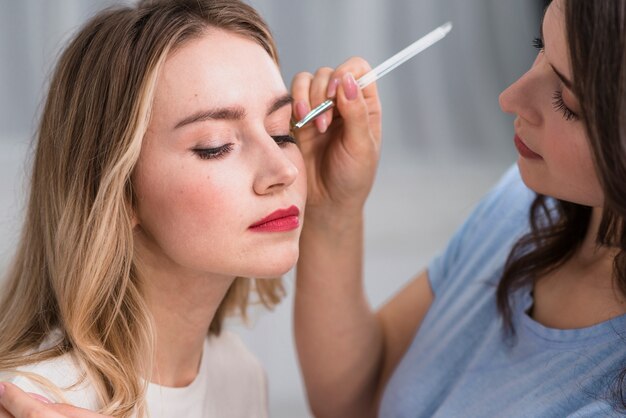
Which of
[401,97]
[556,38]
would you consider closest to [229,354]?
[556,38]

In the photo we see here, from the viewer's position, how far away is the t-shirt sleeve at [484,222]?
141cm

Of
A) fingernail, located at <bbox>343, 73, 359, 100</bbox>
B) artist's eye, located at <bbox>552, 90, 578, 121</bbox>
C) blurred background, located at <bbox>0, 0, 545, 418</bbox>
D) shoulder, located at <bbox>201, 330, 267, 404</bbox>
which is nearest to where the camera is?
artist's eye, located at <bbox>552, 90, 578, 121</bbox>

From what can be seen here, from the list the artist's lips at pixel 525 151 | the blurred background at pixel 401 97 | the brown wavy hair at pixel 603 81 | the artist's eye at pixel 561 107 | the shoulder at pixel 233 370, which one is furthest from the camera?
the blurred background at pixel 401 97

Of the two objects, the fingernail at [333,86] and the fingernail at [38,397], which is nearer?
the fingernail at [38,397]

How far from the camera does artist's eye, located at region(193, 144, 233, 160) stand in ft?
3.50

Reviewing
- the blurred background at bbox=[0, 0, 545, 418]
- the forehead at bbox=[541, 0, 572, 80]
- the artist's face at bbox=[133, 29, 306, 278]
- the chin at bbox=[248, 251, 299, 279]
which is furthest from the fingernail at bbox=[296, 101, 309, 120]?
the blurred background at bbox=[0, 0, 545, 418]

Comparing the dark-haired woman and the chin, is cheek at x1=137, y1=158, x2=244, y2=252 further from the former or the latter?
the dark-haired woman

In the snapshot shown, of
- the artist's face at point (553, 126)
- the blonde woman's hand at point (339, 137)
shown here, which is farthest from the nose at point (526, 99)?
the blonde woman's hand at point (339, 137)

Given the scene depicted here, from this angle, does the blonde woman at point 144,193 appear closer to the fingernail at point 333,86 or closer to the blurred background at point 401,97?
the fingernail at point 333,86

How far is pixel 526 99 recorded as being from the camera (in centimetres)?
106

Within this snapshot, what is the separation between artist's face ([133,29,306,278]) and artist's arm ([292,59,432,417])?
0.15 meters

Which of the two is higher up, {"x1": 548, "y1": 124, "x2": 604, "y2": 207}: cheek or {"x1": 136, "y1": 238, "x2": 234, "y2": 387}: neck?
{"x1": 548, "y1": 124, "x2": 604, "y2": 207}: cheek

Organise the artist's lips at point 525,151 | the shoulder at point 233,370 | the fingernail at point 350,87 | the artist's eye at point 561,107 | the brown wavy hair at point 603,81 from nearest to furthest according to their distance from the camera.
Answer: the brown wavy hair at point 603,81 → the artist's eye at point 561,107 → the artist's lips at point 525,151 → the fingernail at point 350,87 → the shoulder at point 233,370

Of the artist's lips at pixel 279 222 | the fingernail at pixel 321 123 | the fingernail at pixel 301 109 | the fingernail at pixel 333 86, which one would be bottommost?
the artist's lips at pixel 279 222
